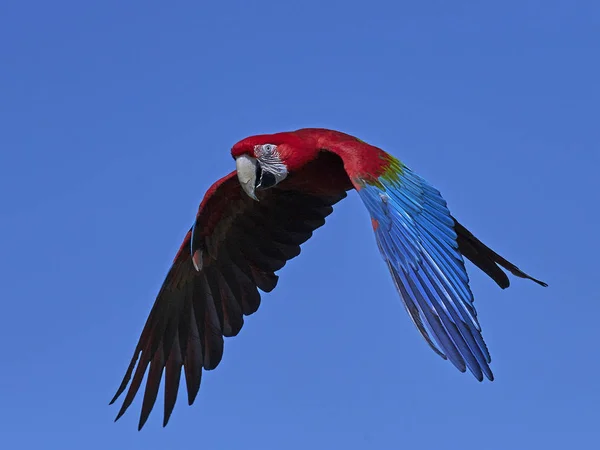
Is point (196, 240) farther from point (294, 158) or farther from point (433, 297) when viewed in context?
point (433, 297)

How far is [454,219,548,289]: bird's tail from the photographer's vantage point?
353 inches

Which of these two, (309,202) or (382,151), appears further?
(309,202)

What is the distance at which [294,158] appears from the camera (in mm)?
8758

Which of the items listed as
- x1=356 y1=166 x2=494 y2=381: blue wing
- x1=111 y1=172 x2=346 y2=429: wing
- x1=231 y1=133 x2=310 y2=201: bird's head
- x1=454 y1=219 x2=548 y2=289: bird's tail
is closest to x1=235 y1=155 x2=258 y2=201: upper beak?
x1=231 y1=133 x2=310 y2=201: bird's head

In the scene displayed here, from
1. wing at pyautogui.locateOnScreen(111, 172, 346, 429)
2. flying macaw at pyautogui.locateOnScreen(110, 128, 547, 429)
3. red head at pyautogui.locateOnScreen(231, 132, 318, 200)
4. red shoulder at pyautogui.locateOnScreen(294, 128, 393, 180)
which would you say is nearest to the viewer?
flying macaw at pyautogui.locateOnScreen(110, 128, 547, 429)

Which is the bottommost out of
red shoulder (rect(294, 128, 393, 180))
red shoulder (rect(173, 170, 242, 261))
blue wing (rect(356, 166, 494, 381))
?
blue wing (rect(356, 166, 494, 381))

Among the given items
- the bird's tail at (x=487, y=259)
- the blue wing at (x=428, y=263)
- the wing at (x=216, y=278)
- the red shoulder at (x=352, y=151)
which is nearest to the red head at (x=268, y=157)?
the red shoulder at (x=352, y=151)

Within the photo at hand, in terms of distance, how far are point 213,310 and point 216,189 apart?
1.33 metres

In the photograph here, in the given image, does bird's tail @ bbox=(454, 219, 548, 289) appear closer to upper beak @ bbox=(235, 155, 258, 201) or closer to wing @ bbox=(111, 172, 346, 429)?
wing @ bbox=(111, 172, 346, 429)

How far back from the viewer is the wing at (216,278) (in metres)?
9.89

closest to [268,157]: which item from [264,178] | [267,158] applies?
[267,158]

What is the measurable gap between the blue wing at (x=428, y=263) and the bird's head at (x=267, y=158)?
0.96 meters

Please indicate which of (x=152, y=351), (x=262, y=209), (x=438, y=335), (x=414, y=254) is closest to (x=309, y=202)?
(x=262, y=209)

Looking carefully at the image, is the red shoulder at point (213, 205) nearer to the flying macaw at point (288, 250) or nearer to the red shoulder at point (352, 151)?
the flying macaw at point (288, 250)
